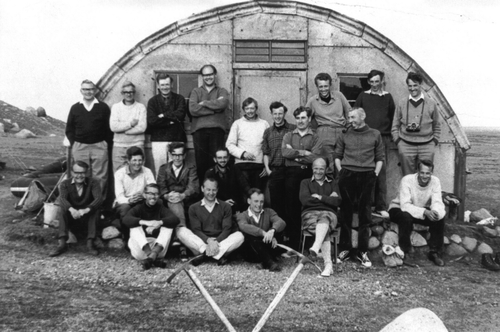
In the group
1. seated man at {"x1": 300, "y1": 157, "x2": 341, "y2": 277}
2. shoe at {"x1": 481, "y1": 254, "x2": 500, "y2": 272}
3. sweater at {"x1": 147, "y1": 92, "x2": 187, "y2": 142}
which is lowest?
shoe at {"x1": 481, "y1": 254, "x2": 500, "y2": 272}

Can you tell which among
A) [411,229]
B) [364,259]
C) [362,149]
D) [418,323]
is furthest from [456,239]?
[418,323]

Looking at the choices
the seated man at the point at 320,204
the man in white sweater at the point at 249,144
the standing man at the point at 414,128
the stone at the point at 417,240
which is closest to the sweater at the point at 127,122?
the man in white sweater at the point at 249,144

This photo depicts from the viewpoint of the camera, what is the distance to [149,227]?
21.6ft

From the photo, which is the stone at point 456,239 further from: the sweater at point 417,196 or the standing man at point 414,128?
the standing man at point 414,128

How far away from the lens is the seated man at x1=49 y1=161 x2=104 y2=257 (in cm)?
691

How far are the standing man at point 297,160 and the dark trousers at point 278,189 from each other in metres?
0.08

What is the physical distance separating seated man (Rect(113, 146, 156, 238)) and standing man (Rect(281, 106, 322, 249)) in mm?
1886

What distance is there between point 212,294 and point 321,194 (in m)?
2.01

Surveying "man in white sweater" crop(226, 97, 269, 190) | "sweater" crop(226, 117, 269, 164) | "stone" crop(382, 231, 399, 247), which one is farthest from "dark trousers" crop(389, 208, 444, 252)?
"sweater" crop(226, 117, 269, 164)

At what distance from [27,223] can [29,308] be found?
10.3 ft

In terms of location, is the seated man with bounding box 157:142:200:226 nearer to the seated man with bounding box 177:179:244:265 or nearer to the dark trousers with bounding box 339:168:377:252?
the seated man with bounding box 177:179:244:265

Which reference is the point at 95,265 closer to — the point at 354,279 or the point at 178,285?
the point at 178,285

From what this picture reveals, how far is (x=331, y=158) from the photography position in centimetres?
762

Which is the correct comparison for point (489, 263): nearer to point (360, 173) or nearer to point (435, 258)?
point (435, 258)
